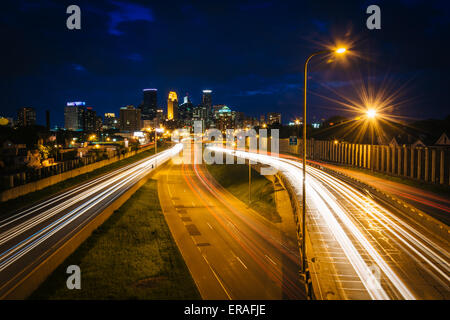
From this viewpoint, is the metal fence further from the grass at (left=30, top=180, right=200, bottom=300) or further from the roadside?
the grass at (left=30, top=180, right=200, bottom=300)

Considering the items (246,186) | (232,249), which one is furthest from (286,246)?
(246,186)

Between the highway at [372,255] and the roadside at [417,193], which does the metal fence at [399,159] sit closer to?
the roadside at [417,193]

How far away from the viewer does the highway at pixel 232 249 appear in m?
19.3

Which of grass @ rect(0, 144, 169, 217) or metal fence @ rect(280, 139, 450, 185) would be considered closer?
grass @ rect(0, 144, 169, 217)

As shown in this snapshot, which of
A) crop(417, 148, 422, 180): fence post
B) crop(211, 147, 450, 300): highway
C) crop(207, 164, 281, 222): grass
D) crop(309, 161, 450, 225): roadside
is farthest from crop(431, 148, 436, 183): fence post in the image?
crop(207, 164, 281, 222): grass

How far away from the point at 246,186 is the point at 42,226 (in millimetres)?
35424

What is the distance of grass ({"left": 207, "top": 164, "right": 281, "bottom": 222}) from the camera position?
38.5m

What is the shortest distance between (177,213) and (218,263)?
17.4 m

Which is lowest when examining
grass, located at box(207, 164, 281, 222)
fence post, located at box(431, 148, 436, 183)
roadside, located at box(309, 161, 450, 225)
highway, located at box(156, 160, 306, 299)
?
highway, located at box(156, 160, 306, 299)

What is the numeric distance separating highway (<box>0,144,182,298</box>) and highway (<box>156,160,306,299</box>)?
870cm

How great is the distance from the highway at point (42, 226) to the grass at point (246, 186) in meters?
18.5

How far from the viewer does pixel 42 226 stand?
25141mm

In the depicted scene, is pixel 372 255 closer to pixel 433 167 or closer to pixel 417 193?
pixel 417 193
